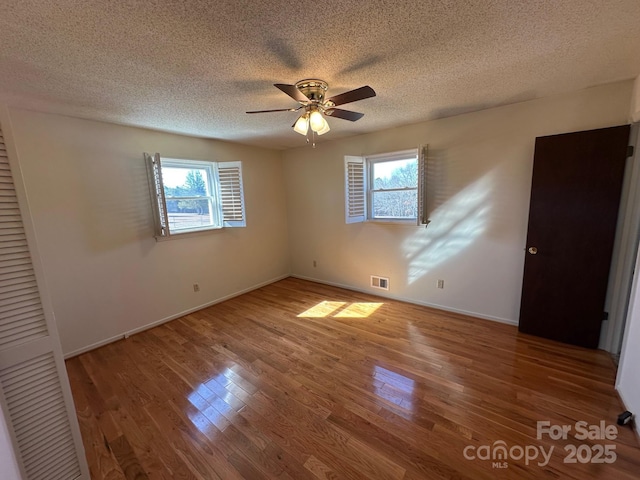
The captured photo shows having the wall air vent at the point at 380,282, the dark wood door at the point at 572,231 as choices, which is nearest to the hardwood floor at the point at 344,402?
the dark wood door at the point at 572,231

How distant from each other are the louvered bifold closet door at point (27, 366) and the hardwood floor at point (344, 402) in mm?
489

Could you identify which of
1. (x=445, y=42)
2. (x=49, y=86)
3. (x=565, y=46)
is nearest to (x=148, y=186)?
(x=49, y=86)

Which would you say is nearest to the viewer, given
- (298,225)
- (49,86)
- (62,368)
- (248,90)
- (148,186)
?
(62,368)

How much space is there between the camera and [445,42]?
1.56m

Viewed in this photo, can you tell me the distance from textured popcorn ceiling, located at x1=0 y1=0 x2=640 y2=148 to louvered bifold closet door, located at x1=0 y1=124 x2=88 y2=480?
0.84 m

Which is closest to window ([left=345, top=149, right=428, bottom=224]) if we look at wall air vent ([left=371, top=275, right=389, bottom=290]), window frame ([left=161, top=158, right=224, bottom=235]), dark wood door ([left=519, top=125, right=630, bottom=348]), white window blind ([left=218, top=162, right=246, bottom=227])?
wall air vent ([left=371, top=275, right=389, bottom=290])

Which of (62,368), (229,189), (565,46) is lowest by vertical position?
(62,368)

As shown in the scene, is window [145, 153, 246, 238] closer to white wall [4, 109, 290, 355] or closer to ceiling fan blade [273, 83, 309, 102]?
white wall [4, 109, 290, 355]

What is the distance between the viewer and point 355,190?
12.0 ft

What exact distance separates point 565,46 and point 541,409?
2438 millimetres

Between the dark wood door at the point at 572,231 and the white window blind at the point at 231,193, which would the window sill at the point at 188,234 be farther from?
the dark wood door at the point at 572,231

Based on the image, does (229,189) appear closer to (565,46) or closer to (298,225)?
(298,225)

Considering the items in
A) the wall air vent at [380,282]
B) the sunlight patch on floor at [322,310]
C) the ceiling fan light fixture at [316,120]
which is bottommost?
the sunlight patch on floor at [322,310]

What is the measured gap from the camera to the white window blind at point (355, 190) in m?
3.53
